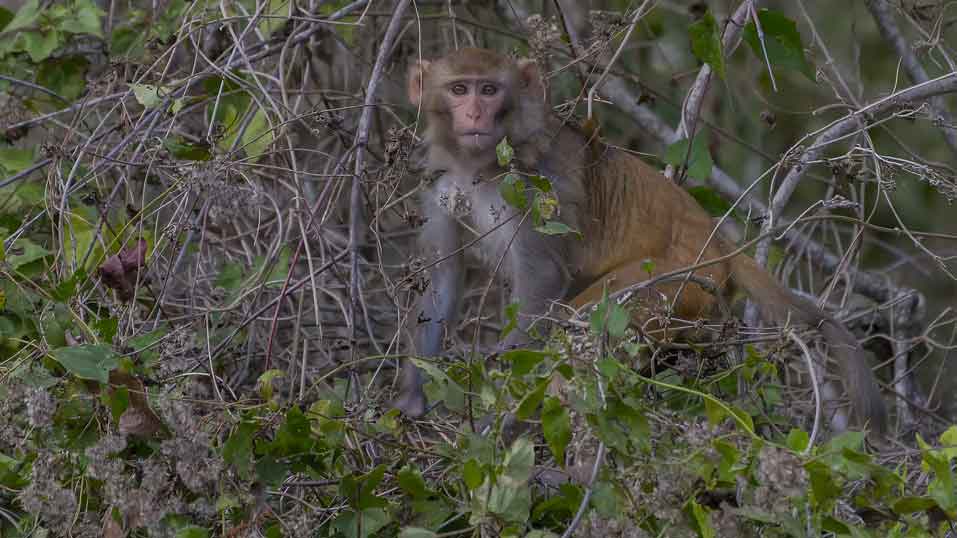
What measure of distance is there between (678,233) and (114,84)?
2470mm

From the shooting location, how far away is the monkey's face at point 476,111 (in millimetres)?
4984

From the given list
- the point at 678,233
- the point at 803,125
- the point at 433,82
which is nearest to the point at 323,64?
the point at 433,82

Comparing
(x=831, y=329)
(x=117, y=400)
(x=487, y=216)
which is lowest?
(x=487, y=216)

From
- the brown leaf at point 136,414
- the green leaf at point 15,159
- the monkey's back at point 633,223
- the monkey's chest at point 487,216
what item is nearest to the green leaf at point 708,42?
the monkey's back at point 633,223

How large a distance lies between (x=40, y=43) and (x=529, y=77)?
2375 millimetres

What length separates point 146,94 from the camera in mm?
4418

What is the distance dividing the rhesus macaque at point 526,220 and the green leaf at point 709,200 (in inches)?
5.8

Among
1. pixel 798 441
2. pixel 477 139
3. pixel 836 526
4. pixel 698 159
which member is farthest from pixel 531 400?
pixel 698 159

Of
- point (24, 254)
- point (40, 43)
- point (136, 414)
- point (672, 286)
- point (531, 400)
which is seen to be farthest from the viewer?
point (40, 43)

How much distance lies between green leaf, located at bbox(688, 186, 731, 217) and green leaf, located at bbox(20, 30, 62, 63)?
306cm

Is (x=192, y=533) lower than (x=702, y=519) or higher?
lower

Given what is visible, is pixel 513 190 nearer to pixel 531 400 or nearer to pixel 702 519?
pixel 531 400

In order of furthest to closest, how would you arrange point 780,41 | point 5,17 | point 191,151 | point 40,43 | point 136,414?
1. point 5,17
2. point 40,43
3. point 780,41
4. point 191,151
5. point 136,414

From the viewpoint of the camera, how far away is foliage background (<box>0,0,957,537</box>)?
3008mm
